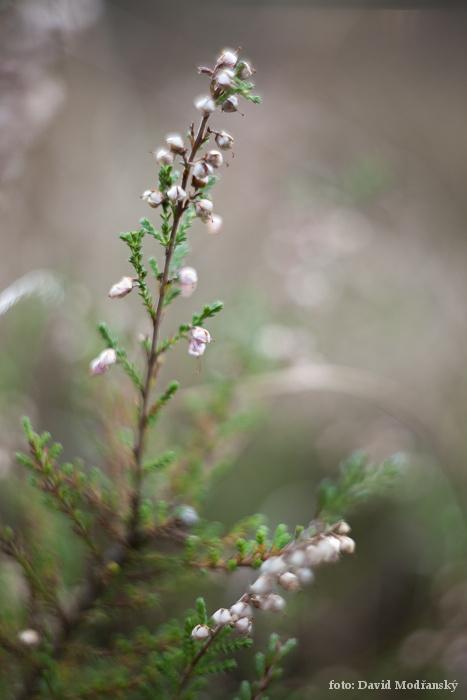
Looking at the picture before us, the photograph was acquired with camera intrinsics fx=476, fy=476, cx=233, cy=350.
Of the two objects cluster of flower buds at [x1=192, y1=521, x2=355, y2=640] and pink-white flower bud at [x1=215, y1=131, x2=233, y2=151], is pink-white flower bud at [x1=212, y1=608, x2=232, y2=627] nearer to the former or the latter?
cluster of flower buds at [x1=192, y1=521, x2=355, y2=640]

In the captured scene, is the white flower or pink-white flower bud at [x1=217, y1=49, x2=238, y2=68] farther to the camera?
the white flower

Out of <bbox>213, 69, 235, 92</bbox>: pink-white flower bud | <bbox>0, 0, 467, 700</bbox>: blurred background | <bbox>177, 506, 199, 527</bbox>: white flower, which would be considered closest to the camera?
<bbox>213, 69, 235, 92</bbox>: pink-white flower bud

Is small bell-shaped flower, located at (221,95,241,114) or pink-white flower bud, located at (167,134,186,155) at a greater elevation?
small bell-shaped flower, located at (221,95,241,114)

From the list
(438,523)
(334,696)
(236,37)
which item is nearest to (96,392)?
(334,696)

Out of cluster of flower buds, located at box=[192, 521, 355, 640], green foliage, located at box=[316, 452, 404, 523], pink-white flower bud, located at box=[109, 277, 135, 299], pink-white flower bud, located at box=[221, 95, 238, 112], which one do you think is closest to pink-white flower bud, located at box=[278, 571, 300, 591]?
cluster of flower buds, located at box=[192, 521, 355, 640]

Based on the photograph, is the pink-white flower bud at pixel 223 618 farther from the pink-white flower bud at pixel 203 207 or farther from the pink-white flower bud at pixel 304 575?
the pink-white flower bud at pixel 203 207

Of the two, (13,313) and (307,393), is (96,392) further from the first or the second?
(307,393)

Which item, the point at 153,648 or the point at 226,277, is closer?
the point at 153,648
